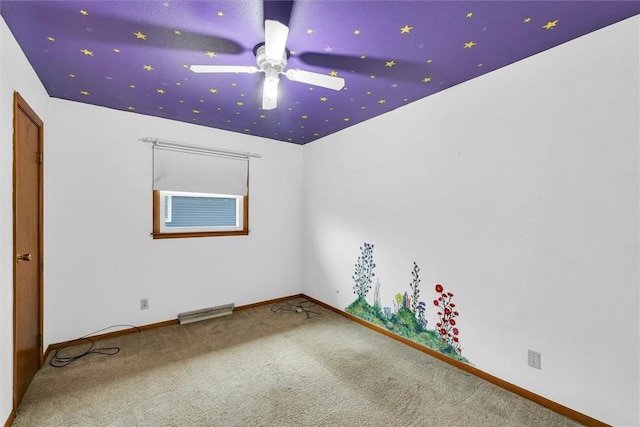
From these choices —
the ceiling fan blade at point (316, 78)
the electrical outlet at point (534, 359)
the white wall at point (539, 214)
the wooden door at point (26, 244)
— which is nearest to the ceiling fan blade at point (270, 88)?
the ceiling fan blade at point (316, 78)

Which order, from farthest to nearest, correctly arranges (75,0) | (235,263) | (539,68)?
(235,263) < (539,68) < (75,0)

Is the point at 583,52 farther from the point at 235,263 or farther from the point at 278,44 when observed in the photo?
the point at 235,263

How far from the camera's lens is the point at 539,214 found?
190 cm

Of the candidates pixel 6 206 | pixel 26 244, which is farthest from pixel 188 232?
pixel 6 206

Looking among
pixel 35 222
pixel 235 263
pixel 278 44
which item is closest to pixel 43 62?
pixel 35 222

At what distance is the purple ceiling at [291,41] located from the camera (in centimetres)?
148

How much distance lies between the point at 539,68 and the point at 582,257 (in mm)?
1292

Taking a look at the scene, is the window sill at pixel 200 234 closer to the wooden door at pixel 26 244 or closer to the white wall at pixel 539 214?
the wooden door at pixel 26 244

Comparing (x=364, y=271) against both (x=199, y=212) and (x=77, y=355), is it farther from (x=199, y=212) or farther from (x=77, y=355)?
(x=77, y=355)

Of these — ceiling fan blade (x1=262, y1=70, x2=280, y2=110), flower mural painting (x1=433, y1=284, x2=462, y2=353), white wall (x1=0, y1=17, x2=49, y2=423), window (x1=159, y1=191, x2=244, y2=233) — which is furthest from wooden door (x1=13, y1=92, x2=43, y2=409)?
flower mural painting (x1=433, y1=284, x2=462, y2=353)

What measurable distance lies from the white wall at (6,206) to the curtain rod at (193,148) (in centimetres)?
126

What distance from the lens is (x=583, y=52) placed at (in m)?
1.72

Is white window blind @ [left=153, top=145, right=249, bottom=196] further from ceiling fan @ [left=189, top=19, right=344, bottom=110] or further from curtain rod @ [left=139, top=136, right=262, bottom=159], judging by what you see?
ceiling fan @ [left=189, top=19, right=344, bottom=110]

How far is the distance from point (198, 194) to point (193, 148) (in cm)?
55
